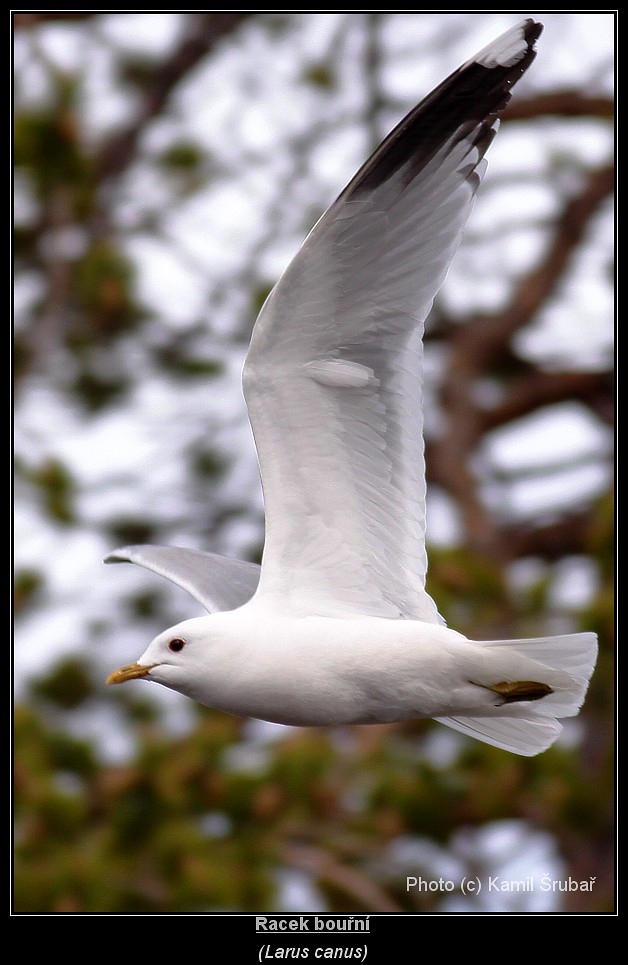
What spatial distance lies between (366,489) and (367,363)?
0.21 metres

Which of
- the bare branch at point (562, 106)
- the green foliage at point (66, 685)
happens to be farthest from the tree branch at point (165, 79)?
the green foliage at point (66, 685)

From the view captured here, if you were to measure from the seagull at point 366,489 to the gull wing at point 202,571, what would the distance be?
0.34 m

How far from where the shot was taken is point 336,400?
2.07m

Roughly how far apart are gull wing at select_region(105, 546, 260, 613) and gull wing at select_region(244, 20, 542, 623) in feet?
1.12

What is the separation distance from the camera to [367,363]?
2.07 m

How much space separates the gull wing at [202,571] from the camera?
2436 mm

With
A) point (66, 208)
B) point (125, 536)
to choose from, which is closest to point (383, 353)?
point (125, 536)

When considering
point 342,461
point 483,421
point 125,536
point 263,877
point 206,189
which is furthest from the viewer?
point 206,189

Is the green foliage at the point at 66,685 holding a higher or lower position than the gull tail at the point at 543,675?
higher

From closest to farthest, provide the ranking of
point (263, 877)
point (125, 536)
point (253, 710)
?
1. point (253, 710)
2. point (263, 877)
3. point (125, 536)

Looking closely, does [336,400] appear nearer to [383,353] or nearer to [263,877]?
[383,353]


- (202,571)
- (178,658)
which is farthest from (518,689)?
(202,571)

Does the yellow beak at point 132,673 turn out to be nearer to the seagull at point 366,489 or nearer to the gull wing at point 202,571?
the seagull at point 366,489

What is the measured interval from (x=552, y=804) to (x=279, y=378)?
55.7 inches
